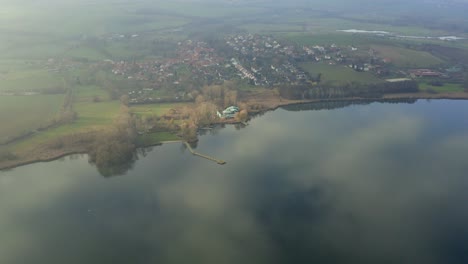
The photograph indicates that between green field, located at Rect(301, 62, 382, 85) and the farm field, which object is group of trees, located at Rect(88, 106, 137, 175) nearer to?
the farm field

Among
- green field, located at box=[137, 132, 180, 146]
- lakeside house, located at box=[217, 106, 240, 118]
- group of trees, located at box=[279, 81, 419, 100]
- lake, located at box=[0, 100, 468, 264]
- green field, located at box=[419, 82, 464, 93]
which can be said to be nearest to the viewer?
lake, located at box=[0, 100, 468, 264]

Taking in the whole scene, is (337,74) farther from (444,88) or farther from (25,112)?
(25,112)

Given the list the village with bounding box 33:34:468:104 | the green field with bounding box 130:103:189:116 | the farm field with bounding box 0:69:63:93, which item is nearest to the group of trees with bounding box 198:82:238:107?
the village with bounding box 33:34:468:104

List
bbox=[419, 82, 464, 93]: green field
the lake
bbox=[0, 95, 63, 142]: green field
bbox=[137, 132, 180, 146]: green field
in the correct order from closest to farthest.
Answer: the lake
bbox=[137, 132, 180, 146]: green field
bbox=[0, 95, 63, 142]: green field
bbox=[419, 82, 464, 93]: green field

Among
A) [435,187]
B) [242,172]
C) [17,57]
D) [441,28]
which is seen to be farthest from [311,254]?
[441,28]

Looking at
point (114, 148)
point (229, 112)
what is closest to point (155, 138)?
point (114, 148)

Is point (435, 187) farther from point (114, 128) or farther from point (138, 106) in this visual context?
point (138, 106)

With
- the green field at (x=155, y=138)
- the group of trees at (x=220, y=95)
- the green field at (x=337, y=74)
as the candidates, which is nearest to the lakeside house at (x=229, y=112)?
the group of trees at (x=220, y=95)
